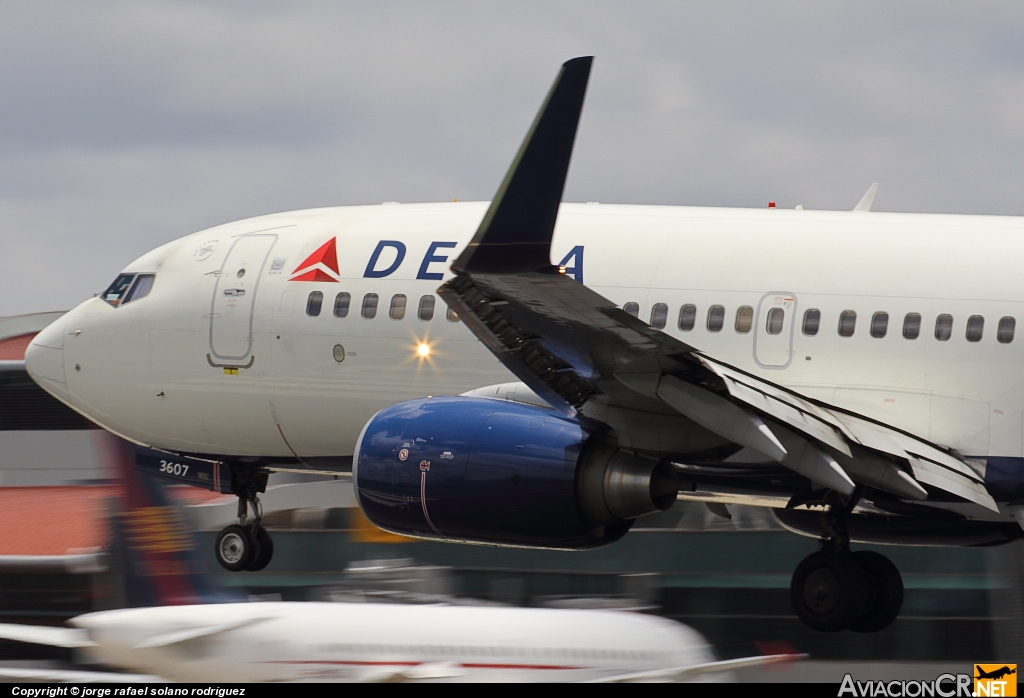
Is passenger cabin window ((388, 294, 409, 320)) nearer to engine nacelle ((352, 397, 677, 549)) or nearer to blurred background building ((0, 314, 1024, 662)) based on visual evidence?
engine nacelle ((352, 397, 677, 549))

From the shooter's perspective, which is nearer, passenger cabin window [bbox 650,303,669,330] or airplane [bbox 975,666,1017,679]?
airplane [bbox 975,666,1017,679]

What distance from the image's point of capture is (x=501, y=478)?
1159cm

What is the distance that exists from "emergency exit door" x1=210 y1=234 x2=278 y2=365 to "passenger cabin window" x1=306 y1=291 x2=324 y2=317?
2.31 feet

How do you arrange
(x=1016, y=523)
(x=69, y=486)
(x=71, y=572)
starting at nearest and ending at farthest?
(x=1016, y=523) < (x=71, y=572) < (x=69, y=486)

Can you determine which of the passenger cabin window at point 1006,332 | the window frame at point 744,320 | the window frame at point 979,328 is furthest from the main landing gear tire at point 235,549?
the passenger cabin window at point 1006,332

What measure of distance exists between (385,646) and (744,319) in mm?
4800

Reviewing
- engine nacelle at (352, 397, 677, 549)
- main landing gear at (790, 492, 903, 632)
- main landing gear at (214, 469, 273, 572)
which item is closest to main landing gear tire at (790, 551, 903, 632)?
main landing gear at (790, 492, 903, 632)

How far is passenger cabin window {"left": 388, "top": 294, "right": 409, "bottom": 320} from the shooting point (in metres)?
14.1

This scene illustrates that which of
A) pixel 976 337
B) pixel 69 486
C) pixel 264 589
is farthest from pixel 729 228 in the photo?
pixel 69 486

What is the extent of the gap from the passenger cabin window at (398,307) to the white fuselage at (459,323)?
0.17ft

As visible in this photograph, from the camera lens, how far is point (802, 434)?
1053 cm

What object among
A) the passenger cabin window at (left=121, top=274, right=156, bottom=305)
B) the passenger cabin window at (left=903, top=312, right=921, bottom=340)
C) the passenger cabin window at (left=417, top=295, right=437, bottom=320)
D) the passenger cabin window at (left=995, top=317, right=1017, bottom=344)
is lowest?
the passenger cabin window at (left=995, top=317, right=1017, bottom=344)

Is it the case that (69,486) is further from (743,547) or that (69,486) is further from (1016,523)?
(1016,523)

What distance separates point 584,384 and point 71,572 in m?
12.3
